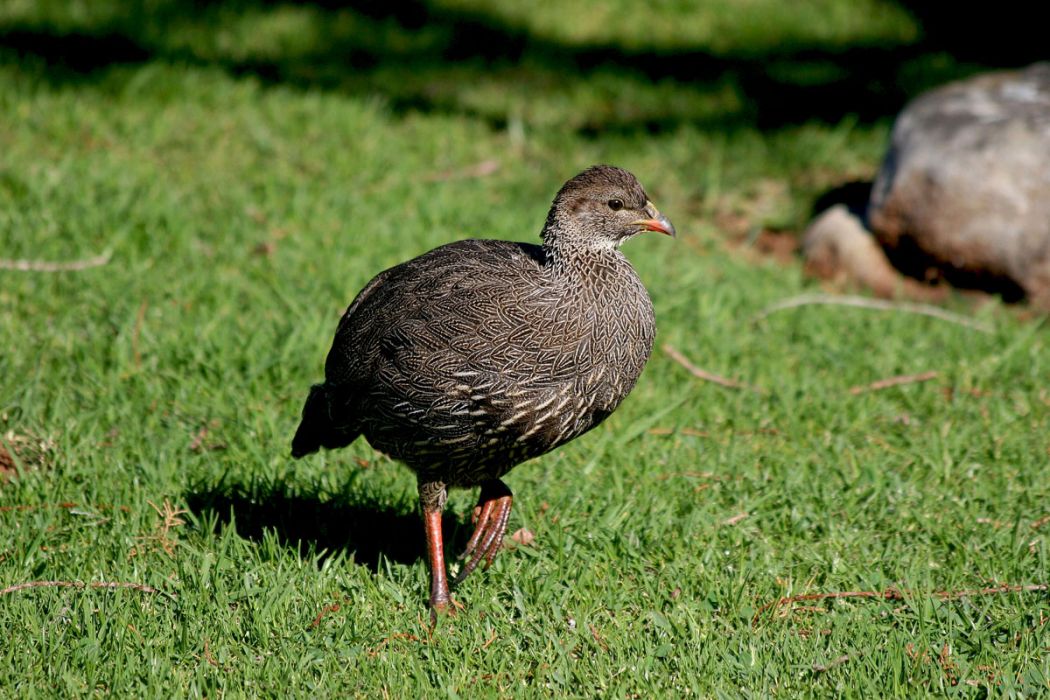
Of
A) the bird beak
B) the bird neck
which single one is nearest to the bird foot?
the bird neck

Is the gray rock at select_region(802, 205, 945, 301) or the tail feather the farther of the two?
the gray rock at select_region(802, 205, 945, 301)

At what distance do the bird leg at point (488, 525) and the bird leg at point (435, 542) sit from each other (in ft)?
→ 0.49

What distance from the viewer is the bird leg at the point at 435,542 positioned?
4.21 m

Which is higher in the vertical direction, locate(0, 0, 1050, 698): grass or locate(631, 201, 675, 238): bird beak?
locate(631, 201, 675, 238): bird beak

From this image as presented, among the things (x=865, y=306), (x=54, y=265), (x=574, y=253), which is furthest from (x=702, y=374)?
Result: (x=54, y=265)

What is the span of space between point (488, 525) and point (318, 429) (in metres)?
0.72

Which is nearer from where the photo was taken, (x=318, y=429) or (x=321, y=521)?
(x=318, y=429)

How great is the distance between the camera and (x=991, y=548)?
4.52 meters

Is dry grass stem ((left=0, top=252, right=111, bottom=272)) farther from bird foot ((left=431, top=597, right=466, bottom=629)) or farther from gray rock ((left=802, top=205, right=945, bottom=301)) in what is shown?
gray rock ((left=802, top=205, right=945, bottom=301))

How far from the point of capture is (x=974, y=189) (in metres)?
6.66

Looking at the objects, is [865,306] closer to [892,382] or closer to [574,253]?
[892,382]

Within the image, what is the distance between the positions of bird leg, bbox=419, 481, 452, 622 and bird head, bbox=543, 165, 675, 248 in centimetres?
97

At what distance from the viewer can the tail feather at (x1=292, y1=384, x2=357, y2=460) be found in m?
4.45

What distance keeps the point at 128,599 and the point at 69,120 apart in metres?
4.74
